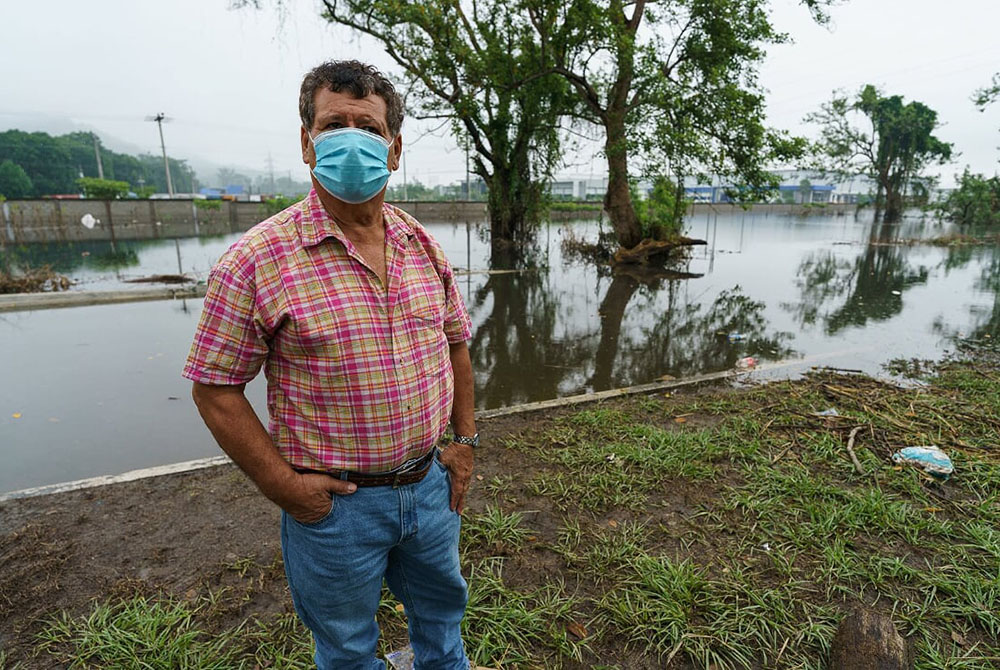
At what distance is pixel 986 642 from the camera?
6.56 ft

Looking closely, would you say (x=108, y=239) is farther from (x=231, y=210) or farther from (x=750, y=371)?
(x=750, y=371)

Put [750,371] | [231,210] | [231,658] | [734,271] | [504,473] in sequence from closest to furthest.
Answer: [231,658] → [504,473] → [750,371] → [734,271] → [231,210]

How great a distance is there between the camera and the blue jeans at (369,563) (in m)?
1.32

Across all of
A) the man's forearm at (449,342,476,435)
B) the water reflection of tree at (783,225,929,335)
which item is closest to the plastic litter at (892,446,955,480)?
the man's forearm at (449,342,476,435)

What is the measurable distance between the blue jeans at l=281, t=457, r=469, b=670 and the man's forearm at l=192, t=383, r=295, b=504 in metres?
0.16

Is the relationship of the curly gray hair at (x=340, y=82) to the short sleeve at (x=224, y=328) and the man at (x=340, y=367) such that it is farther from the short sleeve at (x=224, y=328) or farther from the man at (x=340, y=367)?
the short sleeve at (x=224, y=328)

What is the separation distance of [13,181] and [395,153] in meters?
64.8

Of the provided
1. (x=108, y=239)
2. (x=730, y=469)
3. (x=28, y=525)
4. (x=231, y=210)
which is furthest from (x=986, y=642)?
(x=231, y=210)

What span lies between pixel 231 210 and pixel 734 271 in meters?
23.4

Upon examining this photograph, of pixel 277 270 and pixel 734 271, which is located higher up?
pixel 277 270

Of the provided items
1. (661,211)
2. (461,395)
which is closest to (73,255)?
(661,211)

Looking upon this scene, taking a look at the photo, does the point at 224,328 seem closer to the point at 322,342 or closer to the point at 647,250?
the point at 322,342

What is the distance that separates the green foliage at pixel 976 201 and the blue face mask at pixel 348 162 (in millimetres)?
36573

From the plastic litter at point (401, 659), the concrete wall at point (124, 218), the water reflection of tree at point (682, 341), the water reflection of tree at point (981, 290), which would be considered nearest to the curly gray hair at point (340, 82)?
the plastic litter at point (401, 659)
